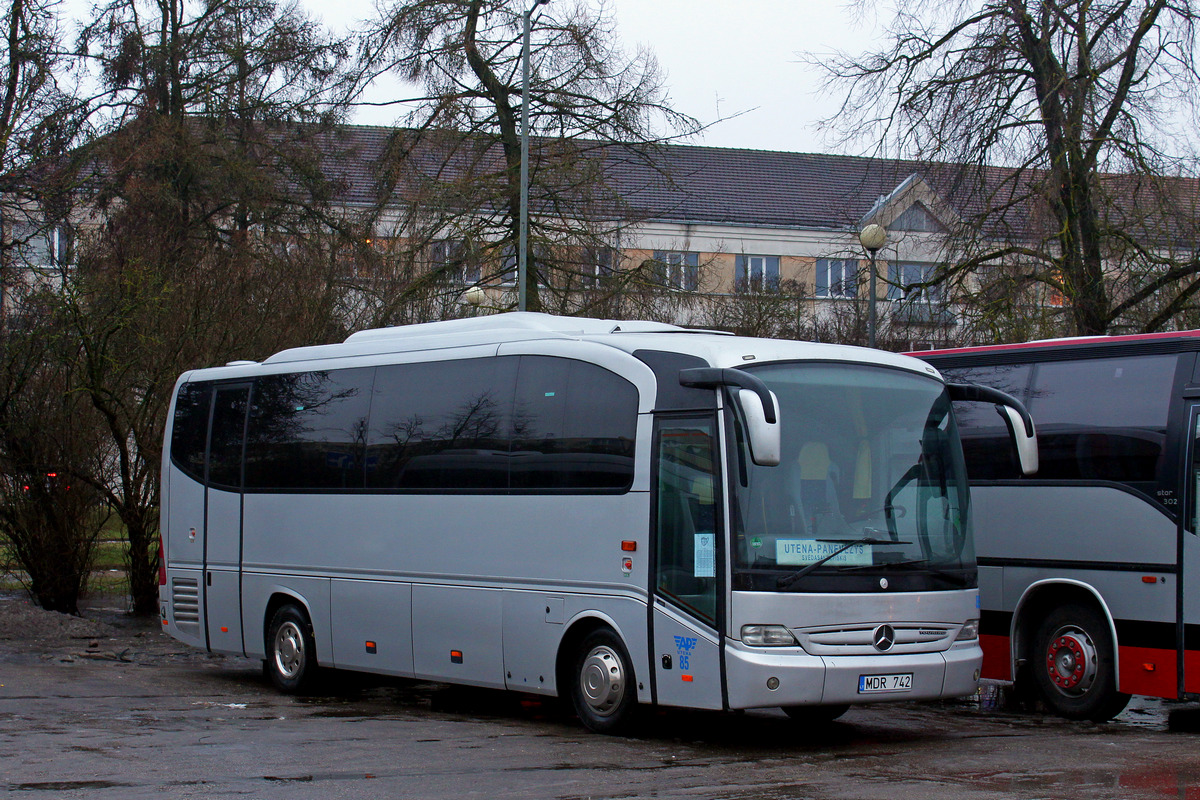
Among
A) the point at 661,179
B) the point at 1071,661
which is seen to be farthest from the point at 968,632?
the point at 661,179

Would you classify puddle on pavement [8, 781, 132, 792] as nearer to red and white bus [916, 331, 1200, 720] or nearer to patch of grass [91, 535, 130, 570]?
red and white bus [916, 331, 1200, 720]

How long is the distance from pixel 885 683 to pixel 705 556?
1581 millimetres

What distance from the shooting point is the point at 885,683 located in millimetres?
10250

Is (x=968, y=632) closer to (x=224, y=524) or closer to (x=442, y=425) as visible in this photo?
(x=442, y=425)

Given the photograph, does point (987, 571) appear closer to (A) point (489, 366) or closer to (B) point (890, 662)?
(B) point (890, 662)

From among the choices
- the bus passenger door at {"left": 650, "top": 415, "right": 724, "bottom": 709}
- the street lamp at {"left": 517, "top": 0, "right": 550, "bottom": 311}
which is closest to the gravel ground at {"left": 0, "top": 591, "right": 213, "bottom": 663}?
the street lamp at {"left": 517, "top": 0, "right": 550, "bottom": 311}

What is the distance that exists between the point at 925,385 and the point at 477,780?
4.88m

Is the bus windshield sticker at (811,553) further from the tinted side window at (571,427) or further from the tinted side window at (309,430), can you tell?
the tinted side window at (309,430)

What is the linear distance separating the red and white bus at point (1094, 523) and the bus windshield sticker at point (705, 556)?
3809 mm

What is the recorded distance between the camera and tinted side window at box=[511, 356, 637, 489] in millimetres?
10961

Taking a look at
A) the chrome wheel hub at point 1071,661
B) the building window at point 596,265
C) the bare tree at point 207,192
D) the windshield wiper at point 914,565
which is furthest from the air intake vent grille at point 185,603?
the building window at point 596,265

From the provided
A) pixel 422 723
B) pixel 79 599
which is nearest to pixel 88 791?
pixel 422 723

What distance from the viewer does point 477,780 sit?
873 cm

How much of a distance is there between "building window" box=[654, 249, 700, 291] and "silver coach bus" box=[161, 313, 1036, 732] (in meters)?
13.0
